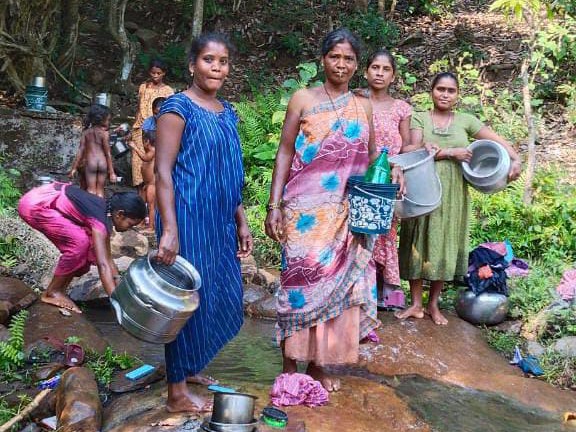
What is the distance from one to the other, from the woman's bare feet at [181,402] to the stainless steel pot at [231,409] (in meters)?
0.33

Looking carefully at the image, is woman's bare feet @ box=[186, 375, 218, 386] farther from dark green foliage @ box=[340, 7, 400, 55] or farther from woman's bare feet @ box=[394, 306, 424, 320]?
dark green foliage @ box=[340, 7, 400, 55]

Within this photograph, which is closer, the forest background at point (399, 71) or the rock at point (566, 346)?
the rock at point (566, 346)

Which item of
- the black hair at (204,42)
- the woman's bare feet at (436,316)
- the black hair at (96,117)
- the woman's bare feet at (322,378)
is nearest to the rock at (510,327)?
the woman's bare feet at (436,316)

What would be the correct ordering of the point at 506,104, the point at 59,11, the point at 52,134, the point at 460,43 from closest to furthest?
the point at 52,134 → the point at 506,104 → the point at 59,11 → the point at 460,43

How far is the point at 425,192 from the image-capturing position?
4348mm

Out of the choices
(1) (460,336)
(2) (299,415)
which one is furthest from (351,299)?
(1) (460,336)

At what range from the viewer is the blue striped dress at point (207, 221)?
9.85 feet

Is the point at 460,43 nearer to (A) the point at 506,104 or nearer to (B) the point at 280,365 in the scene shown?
(A) the point at 506,104

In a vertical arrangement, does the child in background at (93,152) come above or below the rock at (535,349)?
above

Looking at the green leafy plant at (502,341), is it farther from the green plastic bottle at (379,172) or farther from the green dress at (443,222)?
the green plastic bottle at (379,172)

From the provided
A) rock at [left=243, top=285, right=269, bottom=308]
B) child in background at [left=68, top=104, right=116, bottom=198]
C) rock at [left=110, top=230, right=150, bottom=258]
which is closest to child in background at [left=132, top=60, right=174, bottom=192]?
child in background at [left=68, top=104, right=116, bottom=198]

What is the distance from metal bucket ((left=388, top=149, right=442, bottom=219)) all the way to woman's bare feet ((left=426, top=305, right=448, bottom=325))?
101 centimetres

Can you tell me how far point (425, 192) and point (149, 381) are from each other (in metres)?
2.03

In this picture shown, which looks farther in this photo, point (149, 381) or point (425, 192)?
point (425, 192)
